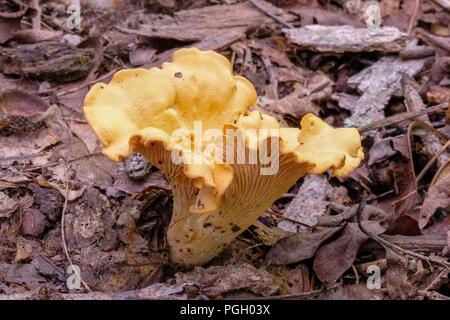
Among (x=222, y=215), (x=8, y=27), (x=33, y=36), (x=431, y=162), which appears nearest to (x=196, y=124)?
(x=222, y=215)

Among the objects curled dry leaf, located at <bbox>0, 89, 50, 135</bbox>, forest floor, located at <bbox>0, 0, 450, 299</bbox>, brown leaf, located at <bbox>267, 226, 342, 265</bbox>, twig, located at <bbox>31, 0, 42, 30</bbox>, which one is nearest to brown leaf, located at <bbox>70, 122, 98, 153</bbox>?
forest floor, located at <bbox>0, 0, 450, 299</bbox>

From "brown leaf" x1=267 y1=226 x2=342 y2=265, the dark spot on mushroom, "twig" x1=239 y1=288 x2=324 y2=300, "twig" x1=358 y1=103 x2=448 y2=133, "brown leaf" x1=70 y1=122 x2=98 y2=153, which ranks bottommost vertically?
"twig" x1=239 y1=288 x2=324 y2=300

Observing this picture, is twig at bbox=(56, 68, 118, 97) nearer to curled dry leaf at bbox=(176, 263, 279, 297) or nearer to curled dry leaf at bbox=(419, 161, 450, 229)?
curled dry leaf at bbox=(176, 263, 279, 297)

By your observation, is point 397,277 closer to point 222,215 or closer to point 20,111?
point 222,215

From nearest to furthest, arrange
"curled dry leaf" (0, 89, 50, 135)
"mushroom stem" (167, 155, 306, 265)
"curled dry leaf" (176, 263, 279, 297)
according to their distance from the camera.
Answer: "mushroom stem" (167, 155, 306, 265) → "curled dry leaf" (176, 263, 279, 297) → "curled dry leaf" (0, 89, 50, 135)

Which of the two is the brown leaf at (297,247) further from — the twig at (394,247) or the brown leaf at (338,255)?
the twig at (394,247)
